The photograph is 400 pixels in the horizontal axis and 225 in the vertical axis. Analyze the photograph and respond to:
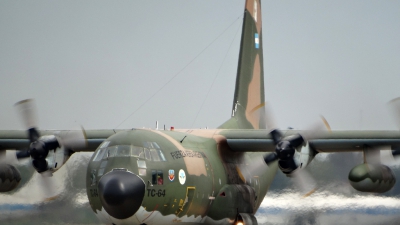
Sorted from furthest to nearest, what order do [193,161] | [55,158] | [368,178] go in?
1. [55,158]
2. [368,178]
3. [193,161]

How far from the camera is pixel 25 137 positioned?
1808cm

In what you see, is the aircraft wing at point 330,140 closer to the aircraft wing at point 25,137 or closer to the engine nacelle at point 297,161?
the engine nacelle at point 297,161

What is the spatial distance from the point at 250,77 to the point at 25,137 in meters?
7.37

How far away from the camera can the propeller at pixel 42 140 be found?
16.6m

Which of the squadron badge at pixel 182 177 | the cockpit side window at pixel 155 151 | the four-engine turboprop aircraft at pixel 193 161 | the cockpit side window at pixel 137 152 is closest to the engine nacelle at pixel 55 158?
the four-engine turboprop aircraft at pixel 193 161

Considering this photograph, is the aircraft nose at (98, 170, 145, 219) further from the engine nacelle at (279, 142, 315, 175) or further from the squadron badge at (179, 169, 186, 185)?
the engine nacelle at (279, 142, 315, 175)

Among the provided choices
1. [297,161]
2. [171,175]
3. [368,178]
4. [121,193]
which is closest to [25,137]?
[171,175]

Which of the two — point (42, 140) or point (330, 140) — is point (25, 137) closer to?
point (42, 140)

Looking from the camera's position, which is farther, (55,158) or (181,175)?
(55,158)

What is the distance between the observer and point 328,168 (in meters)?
21.0

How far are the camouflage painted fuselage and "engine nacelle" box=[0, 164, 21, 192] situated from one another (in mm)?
5118

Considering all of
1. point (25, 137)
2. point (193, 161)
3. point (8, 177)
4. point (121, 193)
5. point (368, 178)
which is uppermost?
point (121, 193)

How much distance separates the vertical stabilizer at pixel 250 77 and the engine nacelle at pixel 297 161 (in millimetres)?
3509

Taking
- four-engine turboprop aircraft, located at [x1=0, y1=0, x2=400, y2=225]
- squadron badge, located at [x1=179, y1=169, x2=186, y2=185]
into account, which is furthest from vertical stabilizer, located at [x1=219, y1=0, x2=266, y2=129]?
squadron badge, located at [x1=179, y1=169, x2=186, y2=185]
